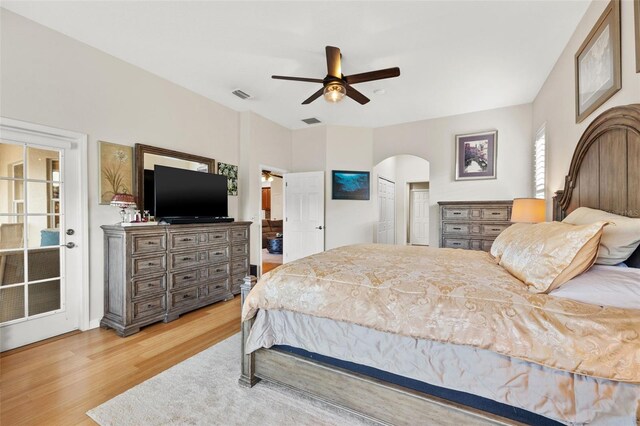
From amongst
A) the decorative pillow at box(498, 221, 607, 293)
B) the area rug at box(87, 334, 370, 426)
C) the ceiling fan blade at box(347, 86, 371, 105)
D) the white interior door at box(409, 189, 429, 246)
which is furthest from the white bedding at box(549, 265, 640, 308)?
the white interior door at box(409, 189, 429, 246)

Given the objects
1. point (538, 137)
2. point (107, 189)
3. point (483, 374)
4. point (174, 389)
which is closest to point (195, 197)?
point (107, 189)

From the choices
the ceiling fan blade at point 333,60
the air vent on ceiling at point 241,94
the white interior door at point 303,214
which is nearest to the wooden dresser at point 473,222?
the white interior door at point 303,214

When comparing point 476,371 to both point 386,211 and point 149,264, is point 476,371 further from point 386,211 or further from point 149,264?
point 386,211

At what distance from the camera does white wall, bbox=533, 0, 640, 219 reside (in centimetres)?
169

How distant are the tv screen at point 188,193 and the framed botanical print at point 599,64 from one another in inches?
163

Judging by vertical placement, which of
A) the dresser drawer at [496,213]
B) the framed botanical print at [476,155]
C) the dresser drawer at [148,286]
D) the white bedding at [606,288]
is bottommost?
the dresser drawer at [148,286]

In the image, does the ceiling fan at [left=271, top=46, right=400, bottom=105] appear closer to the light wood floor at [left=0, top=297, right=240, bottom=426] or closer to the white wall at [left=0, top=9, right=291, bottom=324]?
the white wall at [left=0, top=9, right=291, bottom=324]

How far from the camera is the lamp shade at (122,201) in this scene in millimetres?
2801

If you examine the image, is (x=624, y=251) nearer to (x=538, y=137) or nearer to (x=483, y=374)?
(x=483, y=374)

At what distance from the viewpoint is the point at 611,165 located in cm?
179

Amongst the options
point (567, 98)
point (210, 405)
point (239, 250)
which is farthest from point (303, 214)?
point (567, 98)

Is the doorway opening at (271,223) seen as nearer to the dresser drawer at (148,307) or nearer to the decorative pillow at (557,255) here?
the dresser drawer at (148,307)

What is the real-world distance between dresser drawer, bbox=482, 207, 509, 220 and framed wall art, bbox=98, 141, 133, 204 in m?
4.81

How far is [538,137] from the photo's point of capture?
3.88 metres
